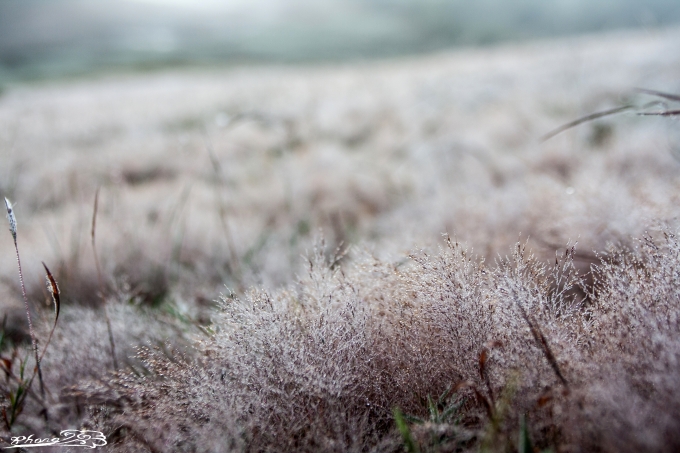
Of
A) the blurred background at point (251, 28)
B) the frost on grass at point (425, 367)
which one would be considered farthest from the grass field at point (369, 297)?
the blurred background at point (251, 28)

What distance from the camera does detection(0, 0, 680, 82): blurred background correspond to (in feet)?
116

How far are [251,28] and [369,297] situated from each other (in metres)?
61.4

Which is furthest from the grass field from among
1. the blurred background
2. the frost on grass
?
the blurred background

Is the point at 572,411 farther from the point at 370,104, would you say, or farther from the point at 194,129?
the point at 370,104

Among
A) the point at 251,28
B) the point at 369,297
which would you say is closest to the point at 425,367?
the point at 369,297

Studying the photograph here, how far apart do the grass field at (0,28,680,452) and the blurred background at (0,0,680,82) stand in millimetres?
29525

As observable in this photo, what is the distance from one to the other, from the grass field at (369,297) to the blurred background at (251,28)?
96.9 feet

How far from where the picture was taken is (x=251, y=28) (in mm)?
55594

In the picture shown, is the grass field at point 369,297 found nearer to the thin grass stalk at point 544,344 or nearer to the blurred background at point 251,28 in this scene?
the thin grass stalk at point 544,344

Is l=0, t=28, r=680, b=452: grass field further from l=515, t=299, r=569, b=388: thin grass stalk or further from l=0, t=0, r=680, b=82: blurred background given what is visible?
l=0, t=0, r=680, b=82: blurred background

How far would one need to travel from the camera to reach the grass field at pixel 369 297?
0.99 metres

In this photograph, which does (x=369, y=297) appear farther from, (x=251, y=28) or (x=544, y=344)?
(x=251, y=28)

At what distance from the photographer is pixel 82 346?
1.56 meters

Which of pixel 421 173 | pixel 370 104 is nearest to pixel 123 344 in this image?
pixel 421 173
